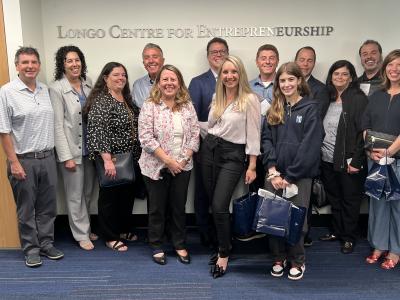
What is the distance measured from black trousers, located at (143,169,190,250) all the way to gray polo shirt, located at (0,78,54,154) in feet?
2.82

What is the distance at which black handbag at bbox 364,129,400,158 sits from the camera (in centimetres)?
293

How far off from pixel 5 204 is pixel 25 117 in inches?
36.0

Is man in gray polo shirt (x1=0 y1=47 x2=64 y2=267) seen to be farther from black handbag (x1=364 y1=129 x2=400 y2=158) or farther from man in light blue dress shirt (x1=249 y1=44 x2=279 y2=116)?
black handbag (x1=364 y1=129 x2=400 y2=158)

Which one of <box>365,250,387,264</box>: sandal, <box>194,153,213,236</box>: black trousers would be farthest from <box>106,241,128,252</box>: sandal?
<box>365,250,387,264</box>: sandal

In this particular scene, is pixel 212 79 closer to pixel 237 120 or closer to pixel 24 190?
pixel 237 120

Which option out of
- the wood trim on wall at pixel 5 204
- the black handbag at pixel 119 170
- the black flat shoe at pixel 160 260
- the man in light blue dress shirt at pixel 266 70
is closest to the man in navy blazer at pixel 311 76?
the man in light blue dress shirt at pixel 266 70

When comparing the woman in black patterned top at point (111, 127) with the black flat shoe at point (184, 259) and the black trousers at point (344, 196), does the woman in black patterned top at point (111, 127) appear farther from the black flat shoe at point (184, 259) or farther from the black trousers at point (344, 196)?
the black trousers at point (344, 196)

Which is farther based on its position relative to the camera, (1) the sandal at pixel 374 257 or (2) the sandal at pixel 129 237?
(2) the sandal at pixel 129 237

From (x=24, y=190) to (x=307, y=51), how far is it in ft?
8.65

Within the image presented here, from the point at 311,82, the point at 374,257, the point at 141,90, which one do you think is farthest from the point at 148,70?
the point at 374,257

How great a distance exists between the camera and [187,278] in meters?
2.98

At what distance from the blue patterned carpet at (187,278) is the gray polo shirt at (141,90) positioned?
1.33 metres

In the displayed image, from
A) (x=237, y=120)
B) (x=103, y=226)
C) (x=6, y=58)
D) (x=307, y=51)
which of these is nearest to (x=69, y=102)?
(x=6, y=58)

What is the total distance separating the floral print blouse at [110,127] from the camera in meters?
3.16
